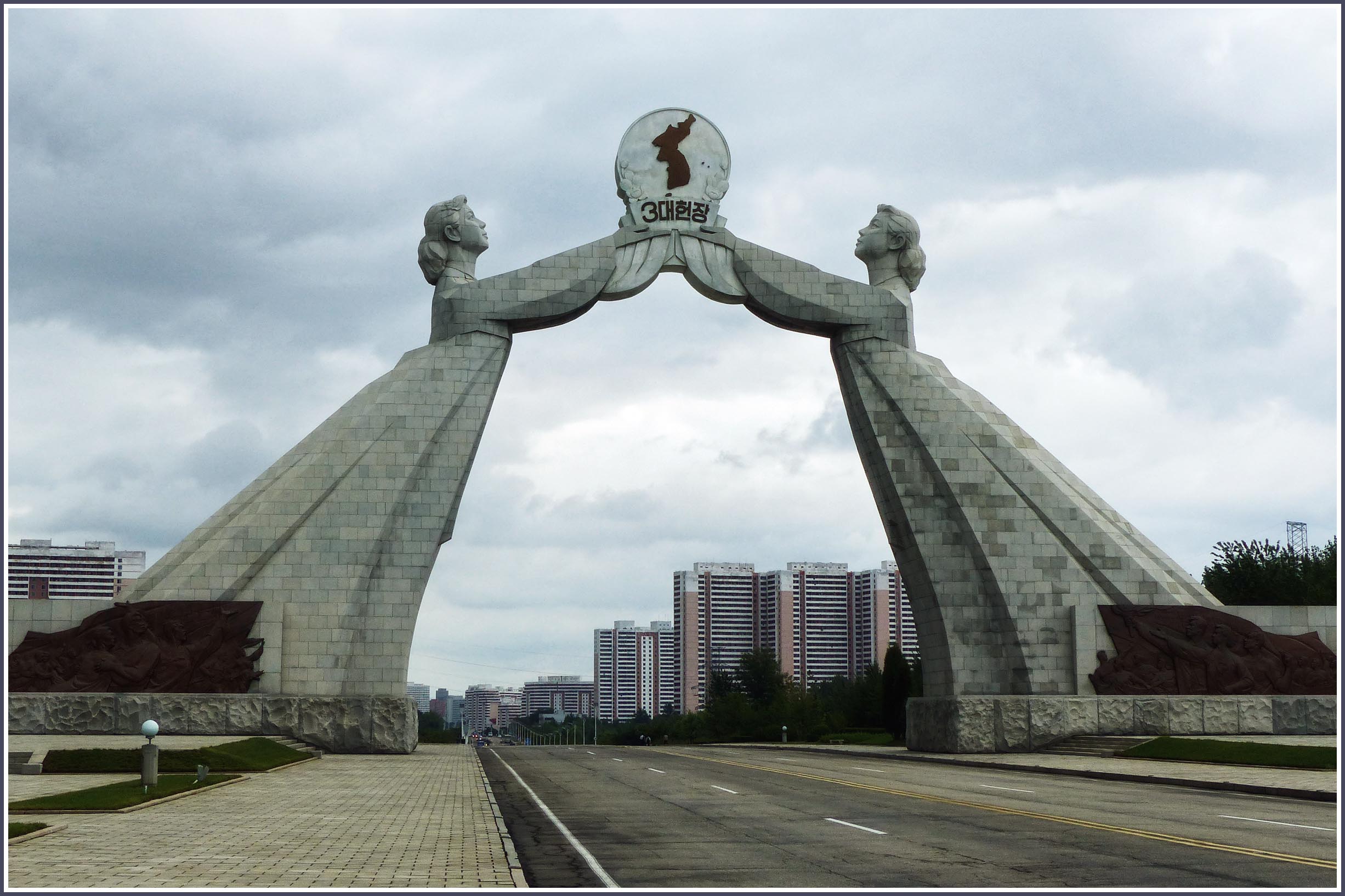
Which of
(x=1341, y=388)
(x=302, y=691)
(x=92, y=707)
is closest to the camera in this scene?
(x=1341, y=388)

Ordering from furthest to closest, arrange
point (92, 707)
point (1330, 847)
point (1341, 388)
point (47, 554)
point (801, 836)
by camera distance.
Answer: point (47, 554) → point (92, 707) → point (801, 836) → point (1330, 847) → point (1341, 388)

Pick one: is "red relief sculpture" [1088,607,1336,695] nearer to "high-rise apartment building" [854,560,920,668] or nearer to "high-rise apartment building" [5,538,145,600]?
"high-rise apartment building" [5,538,145,600]

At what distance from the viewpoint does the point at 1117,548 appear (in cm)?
2733

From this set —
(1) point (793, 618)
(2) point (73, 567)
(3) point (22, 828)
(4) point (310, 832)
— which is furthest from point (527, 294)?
(1) point (793, 618)

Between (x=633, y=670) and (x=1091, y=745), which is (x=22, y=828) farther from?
(x=633, y=670)

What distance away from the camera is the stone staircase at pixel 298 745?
2422cm

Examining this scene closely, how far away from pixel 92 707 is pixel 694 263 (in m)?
16.2

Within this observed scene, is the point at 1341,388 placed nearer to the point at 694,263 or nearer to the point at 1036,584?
the point at 1036,584

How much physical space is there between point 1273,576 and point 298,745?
1250 inches

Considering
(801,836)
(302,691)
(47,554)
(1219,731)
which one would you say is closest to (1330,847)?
(801,836)

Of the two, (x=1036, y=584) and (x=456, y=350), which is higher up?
(x=456, y=350)

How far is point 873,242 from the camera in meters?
30.4

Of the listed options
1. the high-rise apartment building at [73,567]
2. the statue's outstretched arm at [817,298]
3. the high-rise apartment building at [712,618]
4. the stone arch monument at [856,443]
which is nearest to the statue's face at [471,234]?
the stone arch monument at [856,443]

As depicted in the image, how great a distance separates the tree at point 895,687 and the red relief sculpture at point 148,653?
90.8 feet
